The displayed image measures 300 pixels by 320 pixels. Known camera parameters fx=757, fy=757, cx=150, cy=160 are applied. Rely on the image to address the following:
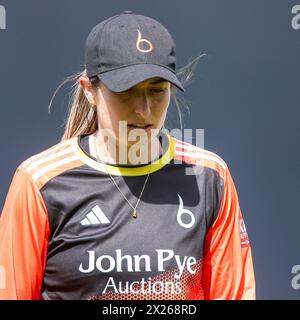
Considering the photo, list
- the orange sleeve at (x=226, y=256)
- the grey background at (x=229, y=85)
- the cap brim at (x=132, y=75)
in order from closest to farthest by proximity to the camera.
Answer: the cap brim at (x=132, y=75) < the orange sleeve at (x=226, y=256) < the grey background at (x=229, y=85)

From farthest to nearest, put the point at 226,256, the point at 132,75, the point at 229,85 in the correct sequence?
the point at 229,85, the point at 226,256, the point at 132,75

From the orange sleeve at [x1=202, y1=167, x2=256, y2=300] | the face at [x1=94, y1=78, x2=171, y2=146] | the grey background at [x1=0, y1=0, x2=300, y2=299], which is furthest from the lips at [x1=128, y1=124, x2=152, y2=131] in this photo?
the grey background at [x1=0, y1=0, x2=300, y2=299]

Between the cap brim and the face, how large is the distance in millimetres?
19

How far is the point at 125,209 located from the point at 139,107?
0.23 m

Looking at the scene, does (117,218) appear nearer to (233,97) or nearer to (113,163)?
(113,163)

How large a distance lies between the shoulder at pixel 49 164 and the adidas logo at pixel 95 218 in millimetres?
115

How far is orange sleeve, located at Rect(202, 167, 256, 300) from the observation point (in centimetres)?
166

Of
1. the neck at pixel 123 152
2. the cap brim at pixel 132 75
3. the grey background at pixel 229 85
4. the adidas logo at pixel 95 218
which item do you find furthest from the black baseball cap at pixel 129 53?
the grey background at pixel 229 85

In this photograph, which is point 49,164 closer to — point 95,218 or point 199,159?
point 95,218

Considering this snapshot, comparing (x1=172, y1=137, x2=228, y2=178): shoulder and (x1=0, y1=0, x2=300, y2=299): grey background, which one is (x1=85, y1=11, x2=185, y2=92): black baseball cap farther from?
(x1=0, y1=0, x2=300, y2=299): grey background

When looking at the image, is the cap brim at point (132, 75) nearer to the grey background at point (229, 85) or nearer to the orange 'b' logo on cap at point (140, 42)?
the orange 'b' logo on cap at point (140, 42)

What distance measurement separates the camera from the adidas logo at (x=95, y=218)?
1.61 meters

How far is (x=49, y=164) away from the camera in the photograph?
1.65 metres

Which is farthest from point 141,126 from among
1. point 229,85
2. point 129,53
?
point 229,85
